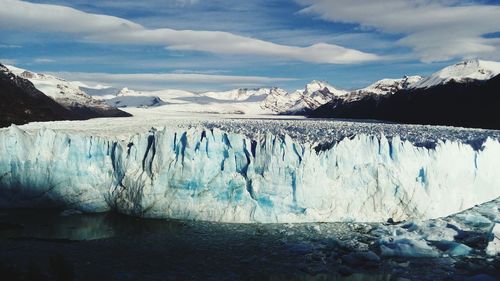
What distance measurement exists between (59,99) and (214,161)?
62.7 meters

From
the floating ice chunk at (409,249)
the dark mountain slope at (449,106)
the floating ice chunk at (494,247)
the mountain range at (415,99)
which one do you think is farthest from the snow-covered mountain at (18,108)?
the dark mountain slope at (449,106)

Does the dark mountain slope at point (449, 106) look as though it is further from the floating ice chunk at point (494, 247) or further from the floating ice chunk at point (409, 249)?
the floating ice chunk at point (409, 249)

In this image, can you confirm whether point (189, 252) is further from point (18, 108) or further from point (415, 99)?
point (415, 99)

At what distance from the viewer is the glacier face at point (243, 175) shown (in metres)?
14.2

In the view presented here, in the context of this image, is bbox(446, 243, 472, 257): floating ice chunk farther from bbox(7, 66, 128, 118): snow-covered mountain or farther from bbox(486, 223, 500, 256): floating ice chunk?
bbox(7, 66, 128, 118): snow-covered mountain

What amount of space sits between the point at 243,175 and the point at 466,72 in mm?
45157

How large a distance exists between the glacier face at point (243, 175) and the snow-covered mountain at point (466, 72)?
3845 cm

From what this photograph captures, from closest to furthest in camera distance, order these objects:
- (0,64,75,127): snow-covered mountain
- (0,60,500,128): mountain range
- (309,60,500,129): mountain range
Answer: (0,64,75,127): snow-covered mountain < (309,60,500,129): mountain range < (0,60,500,128): mountain range

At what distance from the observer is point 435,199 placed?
14.5 m

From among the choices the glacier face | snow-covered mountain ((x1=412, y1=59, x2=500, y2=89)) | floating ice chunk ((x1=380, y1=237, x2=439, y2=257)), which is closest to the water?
floating ice chunk ((x1=380, y1=237, x2=439, y2=257))

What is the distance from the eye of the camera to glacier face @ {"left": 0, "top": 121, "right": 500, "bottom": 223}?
14180 mm

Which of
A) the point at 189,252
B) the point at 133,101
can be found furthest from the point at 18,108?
the point at 133,101

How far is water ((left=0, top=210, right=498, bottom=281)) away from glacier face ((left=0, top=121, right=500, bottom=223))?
0.73 m

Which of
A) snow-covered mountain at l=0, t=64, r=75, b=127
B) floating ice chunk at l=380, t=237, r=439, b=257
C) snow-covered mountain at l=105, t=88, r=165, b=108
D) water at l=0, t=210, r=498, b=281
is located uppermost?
snow-covered mountain at l=105, t=88, r=165, b=108
